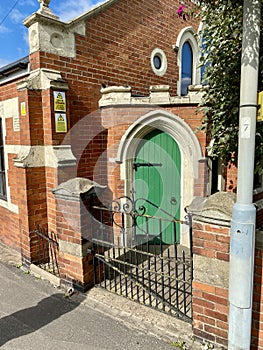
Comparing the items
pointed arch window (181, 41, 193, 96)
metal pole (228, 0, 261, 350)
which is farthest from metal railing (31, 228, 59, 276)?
pointed arch window (181, 41, 193, 96)

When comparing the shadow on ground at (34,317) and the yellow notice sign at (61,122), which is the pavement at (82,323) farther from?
the yellow notice sign at (61,122)

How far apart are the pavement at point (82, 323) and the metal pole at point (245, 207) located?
620mm

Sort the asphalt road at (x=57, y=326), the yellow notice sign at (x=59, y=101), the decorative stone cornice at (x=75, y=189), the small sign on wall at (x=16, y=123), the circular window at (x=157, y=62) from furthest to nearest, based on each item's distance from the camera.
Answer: the circular window at (x=157, y=62) < the small sign on wall at (x=16, y=123) < the yellow notice sign at (x=59, y=101) < the decorative stone cornice at (x=75, y=189) < the asphalt road at (x=57, y=326)

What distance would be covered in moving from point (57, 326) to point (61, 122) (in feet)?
9.49

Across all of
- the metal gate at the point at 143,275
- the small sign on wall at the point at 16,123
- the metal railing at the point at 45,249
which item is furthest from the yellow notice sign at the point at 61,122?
the metal railing at the point at 45,249

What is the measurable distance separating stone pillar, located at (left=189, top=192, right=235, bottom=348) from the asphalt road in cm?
46

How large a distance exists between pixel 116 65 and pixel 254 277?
464 cm

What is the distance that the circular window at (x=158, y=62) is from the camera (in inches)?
246

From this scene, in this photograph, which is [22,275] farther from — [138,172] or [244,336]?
[244,336]

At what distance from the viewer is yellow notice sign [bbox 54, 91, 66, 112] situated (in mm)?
4017

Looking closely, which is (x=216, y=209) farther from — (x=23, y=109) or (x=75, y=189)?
(x=23, y=109)

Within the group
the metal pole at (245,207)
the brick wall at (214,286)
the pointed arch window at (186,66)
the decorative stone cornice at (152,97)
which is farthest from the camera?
the pointed arch window at (186,66)

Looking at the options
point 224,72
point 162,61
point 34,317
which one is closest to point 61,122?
point 224,72

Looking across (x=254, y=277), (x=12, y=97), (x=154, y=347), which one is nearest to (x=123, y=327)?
(x=154, y=347)
